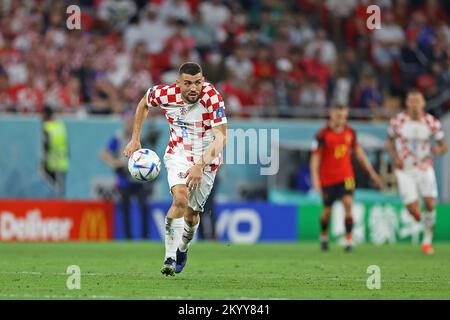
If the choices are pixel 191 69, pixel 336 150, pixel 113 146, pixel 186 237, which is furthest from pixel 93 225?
pixel 191 69

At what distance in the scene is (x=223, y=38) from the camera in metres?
24.3

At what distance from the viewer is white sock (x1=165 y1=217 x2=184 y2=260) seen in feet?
38.6

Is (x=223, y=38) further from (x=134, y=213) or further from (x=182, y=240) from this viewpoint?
(x=182, y=240)

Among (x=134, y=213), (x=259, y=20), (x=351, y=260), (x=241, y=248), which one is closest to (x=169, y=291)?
(x=351, y=260)

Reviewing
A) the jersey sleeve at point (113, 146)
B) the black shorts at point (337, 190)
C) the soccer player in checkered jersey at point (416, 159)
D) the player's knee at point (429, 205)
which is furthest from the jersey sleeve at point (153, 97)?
the jersey sleeve at point (113, 146)

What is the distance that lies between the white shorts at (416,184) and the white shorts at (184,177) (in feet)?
20.9

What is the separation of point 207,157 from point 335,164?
24.6ft

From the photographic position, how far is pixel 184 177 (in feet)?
39.0

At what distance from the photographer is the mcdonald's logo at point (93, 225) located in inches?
844

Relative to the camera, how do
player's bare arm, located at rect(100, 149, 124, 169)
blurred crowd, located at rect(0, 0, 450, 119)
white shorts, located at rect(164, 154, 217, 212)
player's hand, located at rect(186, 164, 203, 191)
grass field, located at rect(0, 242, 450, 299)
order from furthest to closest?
blurred crowd, located at rect(0, 0, 450, 119) → player's bare arm, located at rect(100, 149, 124, 169) → white shorts, located at rect(164, 154, 217, 212) → player's hand, located at rect(186, 164, 203, 191) → grass field, located at rect(0, 242, 450, 299)

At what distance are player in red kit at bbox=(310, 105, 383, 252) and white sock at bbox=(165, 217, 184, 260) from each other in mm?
7127

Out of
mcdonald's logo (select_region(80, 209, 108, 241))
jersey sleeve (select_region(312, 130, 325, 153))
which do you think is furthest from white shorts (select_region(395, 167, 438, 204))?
mcdonald's logo (select_region(80, 209, 108, 241))

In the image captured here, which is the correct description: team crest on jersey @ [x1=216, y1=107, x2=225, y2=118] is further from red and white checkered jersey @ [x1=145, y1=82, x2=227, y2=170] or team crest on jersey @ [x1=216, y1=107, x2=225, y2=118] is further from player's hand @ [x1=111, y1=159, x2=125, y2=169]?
player's hand @ [x1=111, y1=159, x2=125, y2=169]

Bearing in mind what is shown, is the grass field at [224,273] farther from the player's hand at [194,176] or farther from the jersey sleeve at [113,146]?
the jersey sleeve at [113,146]
